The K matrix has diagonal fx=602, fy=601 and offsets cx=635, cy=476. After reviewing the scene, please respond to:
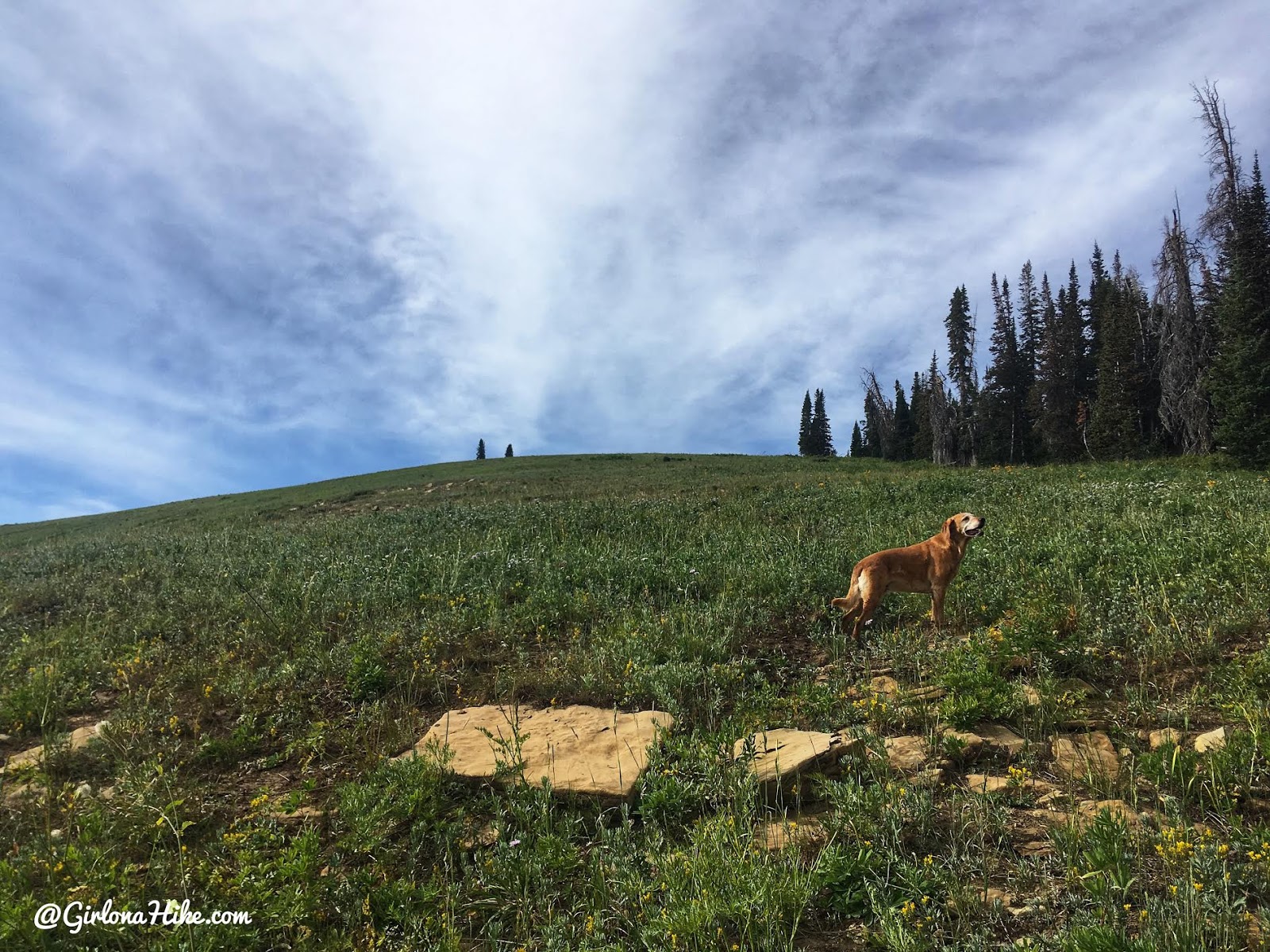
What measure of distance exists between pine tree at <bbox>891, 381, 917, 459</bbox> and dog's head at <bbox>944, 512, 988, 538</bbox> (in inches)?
3337

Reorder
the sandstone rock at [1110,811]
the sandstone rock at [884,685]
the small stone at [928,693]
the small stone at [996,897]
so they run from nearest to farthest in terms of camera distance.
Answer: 1. the small stone at [996,897]
2. the sandstone rock at [1110,811]
3. the small stone at [928,693]
4. the sandstone rock at [884,685]

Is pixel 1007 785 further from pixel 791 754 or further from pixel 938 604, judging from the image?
pixel 938 604

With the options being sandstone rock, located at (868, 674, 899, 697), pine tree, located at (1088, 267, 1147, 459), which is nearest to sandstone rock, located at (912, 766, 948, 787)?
sandstone rock, located at (868, 674, 899, 697)

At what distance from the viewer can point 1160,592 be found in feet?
19.5

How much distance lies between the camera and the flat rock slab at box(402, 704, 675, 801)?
4.08 meters

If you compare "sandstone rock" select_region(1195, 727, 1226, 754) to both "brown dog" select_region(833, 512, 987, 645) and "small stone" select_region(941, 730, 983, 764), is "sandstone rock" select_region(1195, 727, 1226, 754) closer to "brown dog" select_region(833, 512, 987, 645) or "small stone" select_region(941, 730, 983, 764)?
"small stone" select_region(941, 730, 983, 764)

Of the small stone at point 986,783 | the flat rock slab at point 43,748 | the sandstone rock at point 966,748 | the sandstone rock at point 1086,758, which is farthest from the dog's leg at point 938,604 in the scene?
the flat rock slab at point 43,748

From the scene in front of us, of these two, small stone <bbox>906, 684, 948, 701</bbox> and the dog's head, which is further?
the dog's head

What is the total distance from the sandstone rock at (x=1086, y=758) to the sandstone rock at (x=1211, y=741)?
435 mm

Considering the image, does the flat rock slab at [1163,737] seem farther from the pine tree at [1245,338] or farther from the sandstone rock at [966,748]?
the pine tree at [1245,338]

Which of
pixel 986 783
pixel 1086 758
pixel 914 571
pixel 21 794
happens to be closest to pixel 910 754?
pixel 986 783

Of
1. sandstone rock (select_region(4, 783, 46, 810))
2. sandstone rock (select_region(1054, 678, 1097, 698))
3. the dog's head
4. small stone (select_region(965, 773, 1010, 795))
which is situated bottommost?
sandstone rock (select_region(4, 783, 46, 810))

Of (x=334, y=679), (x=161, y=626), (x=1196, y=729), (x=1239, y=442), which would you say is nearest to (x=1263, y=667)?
(x=1196, y=729)

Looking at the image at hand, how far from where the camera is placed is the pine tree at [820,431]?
101m
